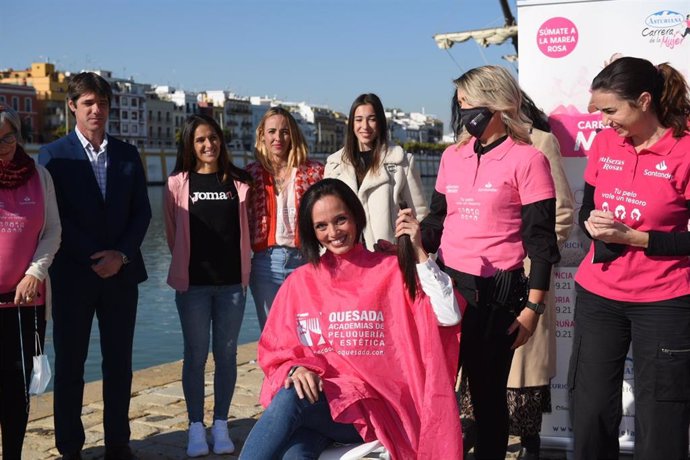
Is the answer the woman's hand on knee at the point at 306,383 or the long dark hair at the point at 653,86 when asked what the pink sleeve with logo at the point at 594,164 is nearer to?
the long dark hair at the point at 653,86

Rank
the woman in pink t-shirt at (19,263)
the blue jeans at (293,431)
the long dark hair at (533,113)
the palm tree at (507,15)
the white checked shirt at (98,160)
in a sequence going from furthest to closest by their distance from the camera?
the palm tree at (507,15) < the white checked shirt at (98,160) < the long dark hair at (533,113) < the woman in pink t-shirt at (19,263) < the blue jeans at (293,431)

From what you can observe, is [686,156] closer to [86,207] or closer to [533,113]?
[533,113]

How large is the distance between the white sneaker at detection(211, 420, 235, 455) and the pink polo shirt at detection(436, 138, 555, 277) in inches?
76.4

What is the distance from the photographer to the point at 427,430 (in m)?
2.94

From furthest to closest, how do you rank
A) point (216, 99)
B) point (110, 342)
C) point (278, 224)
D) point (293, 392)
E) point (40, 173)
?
point (216, 99) → point (278, 224) → point (110, 342) → point (40, 173) → point (293, 392)

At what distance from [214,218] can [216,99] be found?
419ft

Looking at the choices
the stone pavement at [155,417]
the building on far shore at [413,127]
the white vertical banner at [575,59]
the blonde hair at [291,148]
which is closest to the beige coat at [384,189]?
the blonde hair at [291,148]

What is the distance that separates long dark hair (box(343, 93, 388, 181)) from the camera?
4.70 m

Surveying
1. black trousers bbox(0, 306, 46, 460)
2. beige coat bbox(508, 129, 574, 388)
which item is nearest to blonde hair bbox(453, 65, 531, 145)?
beige coat bbox(508, 129, 574, 388)

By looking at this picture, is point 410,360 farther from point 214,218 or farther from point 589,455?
point 214,218

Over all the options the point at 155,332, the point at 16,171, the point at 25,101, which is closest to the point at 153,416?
the point at 16,171

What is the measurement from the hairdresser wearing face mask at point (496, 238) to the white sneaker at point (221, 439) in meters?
1.77

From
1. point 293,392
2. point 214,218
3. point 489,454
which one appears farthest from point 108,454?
point 489,454

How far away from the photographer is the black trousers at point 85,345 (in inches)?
165
